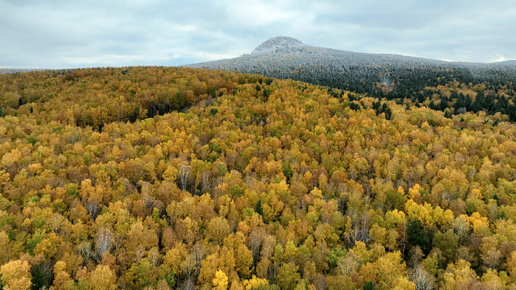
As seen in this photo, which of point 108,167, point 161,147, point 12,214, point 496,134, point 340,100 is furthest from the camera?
point 340,100

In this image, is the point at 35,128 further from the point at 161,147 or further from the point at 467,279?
the point at 467,279

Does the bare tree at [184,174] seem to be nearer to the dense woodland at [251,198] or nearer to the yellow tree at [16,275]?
the dense woodland at [251,198]

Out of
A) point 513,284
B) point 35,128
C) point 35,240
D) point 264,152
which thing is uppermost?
point 35,128

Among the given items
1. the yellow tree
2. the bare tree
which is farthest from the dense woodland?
the bare tree

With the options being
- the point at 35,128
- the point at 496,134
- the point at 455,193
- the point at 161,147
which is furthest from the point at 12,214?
the point at 496,134

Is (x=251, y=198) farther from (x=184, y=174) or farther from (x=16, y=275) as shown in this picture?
(x=16, y=275)

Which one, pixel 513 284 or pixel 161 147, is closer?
pixel 513 284

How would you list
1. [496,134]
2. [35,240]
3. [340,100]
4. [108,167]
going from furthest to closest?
[340,100]
[496,134]
[108,167]
[35,240]

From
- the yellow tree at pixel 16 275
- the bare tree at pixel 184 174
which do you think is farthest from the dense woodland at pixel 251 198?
the bare tree at pixel 184 174

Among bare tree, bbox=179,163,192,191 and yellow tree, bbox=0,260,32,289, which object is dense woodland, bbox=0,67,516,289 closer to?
yellow tree, bbox=0,260,32,289
